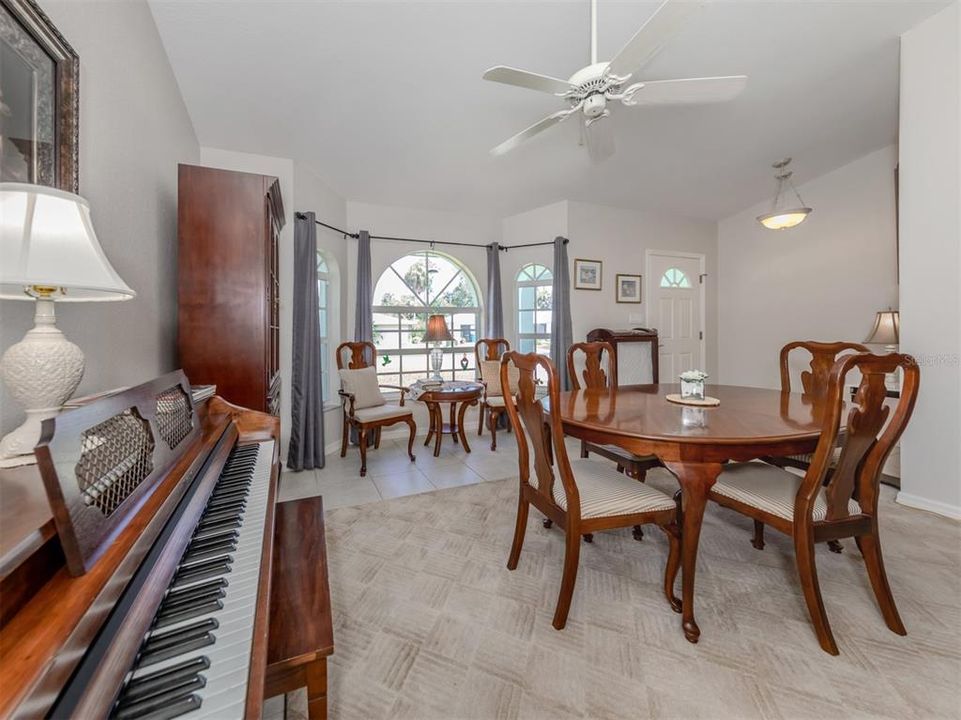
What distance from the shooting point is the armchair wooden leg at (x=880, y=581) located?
1.44 metres

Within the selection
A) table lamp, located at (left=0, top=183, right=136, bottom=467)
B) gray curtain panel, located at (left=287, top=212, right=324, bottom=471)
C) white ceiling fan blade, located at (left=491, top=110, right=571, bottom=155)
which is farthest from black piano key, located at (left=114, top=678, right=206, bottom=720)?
gray curtain panel, located at (left=287, top=212, right=324, bottom=471)

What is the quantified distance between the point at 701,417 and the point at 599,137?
5.32ft

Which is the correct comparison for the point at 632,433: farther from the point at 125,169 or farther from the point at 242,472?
the point at 125,169

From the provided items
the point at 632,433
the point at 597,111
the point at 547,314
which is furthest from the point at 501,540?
the point at 547,314

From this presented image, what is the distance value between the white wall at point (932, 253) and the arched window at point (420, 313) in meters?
3.60

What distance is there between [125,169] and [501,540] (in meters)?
2.40

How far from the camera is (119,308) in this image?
4.97 feet

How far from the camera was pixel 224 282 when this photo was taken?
2.03 meters

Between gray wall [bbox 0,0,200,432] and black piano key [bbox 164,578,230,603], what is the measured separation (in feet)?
2.14

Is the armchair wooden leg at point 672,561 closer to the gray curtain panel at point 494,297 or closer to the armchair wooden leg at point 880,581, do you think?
the armchair wooden leg at point 880,581

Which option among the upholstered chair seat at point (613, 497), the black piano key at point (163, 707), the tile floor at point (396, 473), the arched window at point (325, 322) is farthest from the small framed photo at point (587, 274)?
the black piano key at point (163, 707)

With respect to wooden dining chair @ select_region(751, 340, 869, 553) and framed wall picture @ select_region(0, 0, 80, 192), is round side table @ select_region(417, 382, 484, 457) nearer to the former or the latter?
wooden dining chair @ select_region(751, 340, 869, 553)

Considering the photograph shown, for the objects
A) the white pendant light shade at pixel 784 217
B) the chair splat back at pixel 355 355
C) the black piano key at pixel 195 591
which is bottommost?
the black piano key at pixel 195 591

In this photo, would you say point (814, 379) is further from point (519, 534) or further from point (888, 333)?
point (519, 534)
